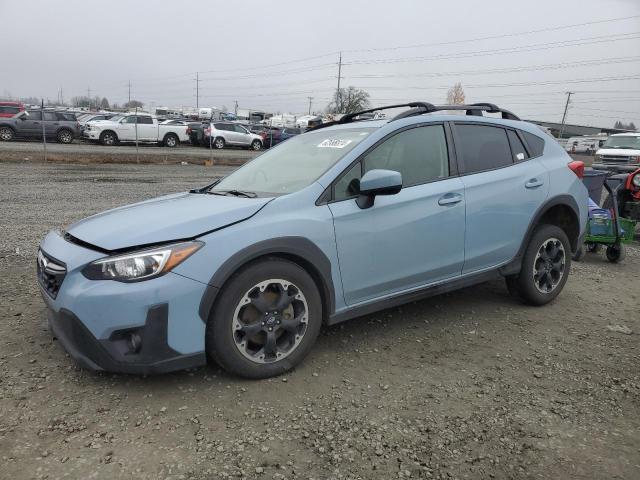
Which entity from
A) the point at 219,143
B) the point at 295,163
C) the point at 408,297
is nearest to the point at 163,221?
the point at 295,163

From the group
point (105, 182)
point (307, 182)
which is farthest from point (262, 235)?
point (105, 182)

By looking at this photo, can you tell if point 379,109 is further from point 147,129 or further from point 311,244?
point 147,129

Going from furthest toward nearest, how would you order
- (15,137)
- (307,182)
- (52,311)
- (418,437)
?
(15,137), (307,182), (52,311), (418,437)

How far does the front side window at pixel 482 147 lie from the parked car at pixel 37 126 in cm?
2539

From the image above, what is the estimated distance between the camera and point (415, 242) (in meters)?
3.71

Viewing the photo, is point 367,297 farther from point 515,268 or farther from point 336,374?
point 515,268

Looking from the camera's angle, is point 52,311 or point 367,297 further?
point 367,297

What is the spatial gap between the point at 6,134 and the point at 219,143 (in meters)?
10.6

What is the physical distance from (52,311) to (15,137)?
2650cm

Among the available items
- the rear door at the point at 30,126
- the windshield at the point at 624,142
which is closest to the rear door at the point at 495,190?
the windshield at the point at 624,142

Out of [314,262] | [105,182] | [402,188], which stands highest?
[402,188]

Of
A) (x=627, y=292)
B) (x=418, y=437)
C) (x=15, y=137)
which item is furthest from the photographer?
(x=15, y=137)

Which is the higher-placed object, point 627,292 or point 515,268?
point 515,268

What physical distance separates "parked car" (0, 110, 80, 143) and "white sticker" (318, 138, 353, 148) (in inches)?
984
